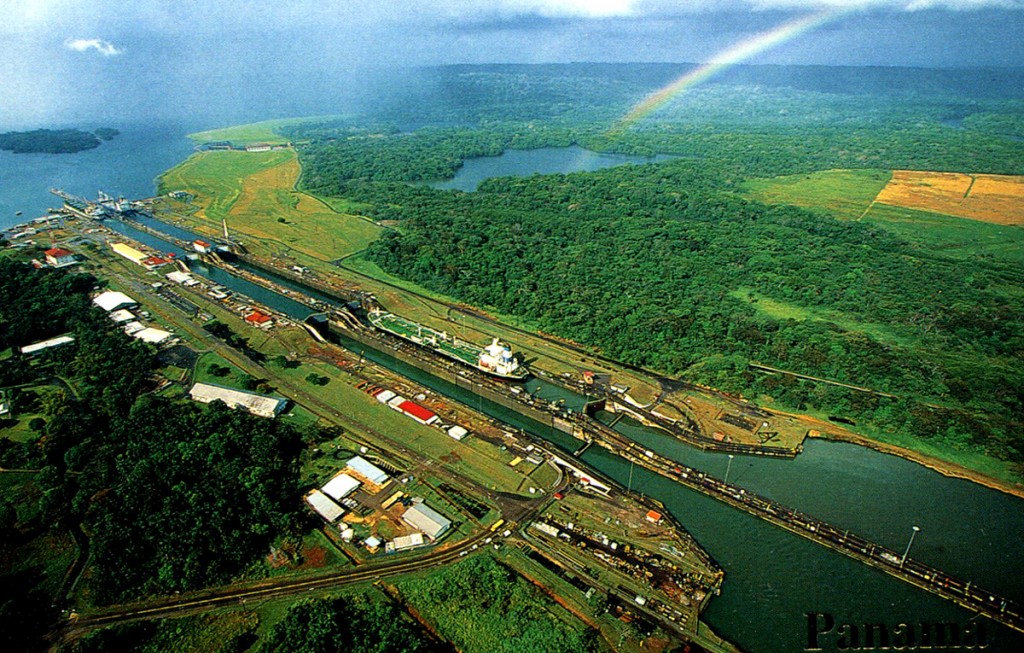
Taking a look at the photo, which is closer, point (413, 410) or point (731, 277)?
point (413, 410)

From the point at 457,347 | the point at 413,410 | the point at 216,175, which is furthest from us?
the point at 216,175

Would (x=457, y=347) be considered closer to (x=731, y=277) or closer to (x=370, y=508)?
Result: (x=370, y=508)

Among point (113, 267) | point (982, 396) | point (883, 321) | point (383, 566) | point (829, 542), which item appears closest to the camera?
point (383, 566)

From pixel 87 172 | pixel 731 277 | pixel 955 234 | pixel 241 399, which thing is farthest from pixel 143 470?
pixel 87 172

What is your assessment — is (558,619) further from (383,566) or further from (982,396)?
(982,396)

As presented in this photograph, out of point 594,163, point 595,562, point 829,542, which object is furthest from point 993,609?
point 594,163

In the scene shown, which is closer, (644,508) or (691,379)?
(644,508)

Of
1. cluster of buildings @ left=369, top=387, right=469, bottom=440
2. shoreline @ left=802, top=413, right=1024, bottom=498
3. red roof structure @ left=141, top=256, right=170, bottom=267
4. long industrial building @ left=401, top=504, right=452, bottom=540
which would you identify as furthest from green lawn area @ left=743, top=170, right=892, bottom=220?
red roof structure @ left=141, top=256, right=170, bottom=267

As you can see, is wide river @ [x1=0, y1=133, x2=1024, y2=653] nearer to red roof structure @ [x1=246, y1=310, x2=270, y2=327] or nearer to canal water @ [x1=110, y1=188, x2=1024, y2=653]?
canal water @ [x1=110, y1=188, x2=1024, y2=653]

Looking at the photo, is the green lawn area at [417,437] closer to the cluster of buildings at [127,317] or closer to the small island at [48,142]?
the cluster of buildings at [127,317]
